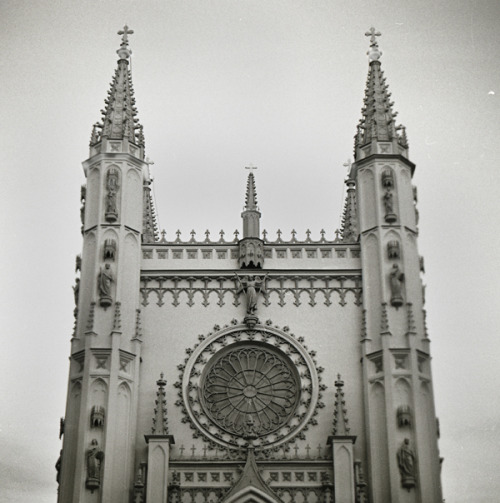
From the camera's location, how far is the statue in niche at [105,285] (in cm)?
2973

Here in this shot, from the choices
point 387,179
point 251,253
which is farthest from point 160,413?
point 387,179

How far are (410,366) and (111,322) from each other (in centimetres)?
862

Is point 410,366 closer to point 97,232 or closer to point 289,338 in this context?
point 289,338

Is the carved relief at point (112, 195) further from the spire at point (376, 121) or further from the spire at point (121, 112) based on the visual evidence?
the spire at point (376, 121)

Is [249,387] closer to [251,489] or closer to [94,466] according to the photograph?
[251,489]

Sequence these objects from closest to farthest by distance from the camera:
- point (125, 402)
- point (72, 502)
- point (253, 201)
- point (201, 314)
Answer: point (72, 502), point (125, 402), point (201, 314), point (253, 201)

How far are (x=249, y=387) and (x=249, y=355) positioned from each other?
3.29 ft

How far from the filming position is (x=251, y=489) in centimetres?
2723

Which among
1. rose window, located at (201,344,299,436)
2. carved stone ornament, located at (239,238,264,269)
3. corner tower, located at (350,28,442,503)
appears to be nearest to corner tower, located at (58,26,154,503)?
rose window, located at (201,344,299,436)

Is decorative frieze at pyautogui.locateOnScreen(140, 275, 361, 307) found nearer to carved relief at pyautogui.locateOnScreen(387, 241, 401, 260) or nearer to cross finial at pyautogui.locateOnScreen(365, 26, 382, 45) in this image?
carved relief at pyautogui.locateOnScreen(387, 241, 401, 260)

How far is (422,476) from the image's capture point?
27.1 meters

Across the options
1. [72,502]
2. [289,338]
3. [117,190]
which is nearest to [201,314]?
[289,338]

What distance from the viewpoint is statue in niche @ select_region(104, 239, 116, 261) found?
30.6 metres

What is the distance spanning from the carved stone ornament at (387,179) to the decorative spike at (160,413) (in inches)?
365
